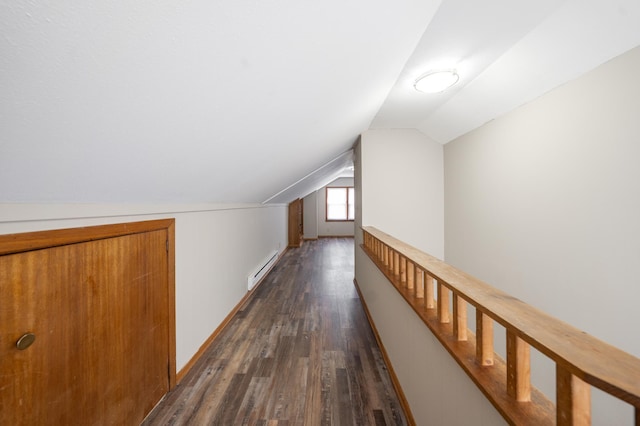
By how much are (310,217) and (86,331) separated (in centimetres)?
817

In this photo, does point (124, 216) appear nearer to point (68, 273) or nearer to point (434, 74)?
point (68, 273)

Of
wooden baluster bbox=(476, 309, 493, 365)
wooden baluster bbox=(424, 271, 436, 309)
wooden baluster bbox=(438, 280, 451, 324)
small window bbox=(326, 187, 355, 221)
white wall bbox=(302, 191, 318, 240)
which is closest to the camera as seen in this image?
wooden baluster bbox=(476, 309, 493, 365)

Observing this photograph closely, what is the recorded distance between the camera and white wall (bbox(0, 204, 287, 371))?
98 centimetres

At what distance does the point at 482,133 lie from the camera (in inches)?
103

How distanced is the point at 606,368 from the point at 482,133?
265 cm

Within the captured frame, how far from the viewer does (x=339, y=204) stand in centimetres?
990

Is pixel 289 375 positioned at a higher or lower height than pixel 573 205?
lower

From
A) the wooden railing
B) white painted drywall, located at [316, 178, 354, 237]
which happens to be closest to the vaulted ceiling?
the wooden railing

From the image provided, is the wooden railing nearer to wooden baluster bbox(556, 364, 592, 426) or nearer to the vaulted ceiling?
wooden baluster bbox(556, 364, 592, 426)

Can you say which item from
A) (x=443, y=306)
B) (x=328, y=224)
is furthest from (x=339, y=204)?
(x=443, y=306)

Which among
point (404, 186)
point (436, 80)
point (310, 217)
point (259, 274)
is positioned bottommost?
point (259, 274)

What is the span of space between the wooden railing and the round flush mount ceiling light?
1432 mm

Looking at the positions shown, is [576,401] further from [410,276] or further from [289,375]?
[289,375]

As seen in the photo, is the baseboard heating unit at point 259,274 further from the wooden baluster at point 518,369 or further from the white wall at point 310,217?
the white wall at point 310,217
